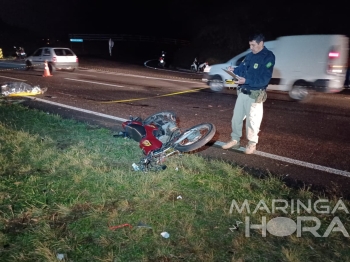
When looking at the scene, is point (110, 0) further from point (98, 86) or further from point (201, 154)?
point (201, 154)

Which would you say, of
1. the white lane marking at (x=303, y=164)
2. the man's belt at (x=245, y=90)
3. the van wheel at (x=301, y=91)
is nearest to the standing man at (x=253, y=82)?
the man's belt at (x=245, y=90)

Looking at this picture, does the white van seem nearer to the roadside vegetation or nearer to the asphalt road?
the asphalt road

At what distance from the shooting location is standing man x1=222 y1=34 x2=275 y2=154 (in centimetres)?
488

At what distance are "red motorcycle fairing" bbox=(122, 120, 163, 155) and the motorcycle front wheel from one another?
0.96ft

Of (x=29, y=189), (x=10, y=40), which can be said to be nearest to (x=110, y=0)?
(x=10, y=40)

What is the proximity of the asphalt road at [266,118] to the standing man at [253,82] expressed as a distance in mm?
584

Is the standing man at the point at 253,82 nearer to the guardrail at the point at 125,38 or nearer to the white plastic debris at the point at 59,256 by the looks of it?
the white plastic debris at the point at 59,256

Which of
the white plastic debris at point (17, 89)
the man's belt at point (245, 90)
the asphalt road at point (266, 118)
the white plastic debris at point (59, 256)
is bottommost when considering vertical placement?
the asphalt road at point (266, 118)

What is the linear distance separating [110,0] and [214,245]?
182ft

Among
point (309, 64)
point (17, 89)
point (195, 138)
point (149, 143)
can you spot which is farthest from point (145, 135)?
point (309, 64)

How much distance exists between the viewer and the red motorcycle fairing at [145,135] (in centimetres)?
470

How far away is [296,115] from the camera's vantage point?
8.55m

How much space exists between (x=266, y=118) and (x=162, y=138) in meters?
3.95

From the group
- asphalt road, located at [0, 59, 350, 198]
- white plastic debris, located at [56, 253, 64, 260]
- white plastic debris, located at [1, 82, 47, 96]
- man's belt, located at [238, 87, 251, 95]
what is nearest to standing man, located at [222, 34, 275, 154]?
man's belt, located at [238, 87, 251, 95]
